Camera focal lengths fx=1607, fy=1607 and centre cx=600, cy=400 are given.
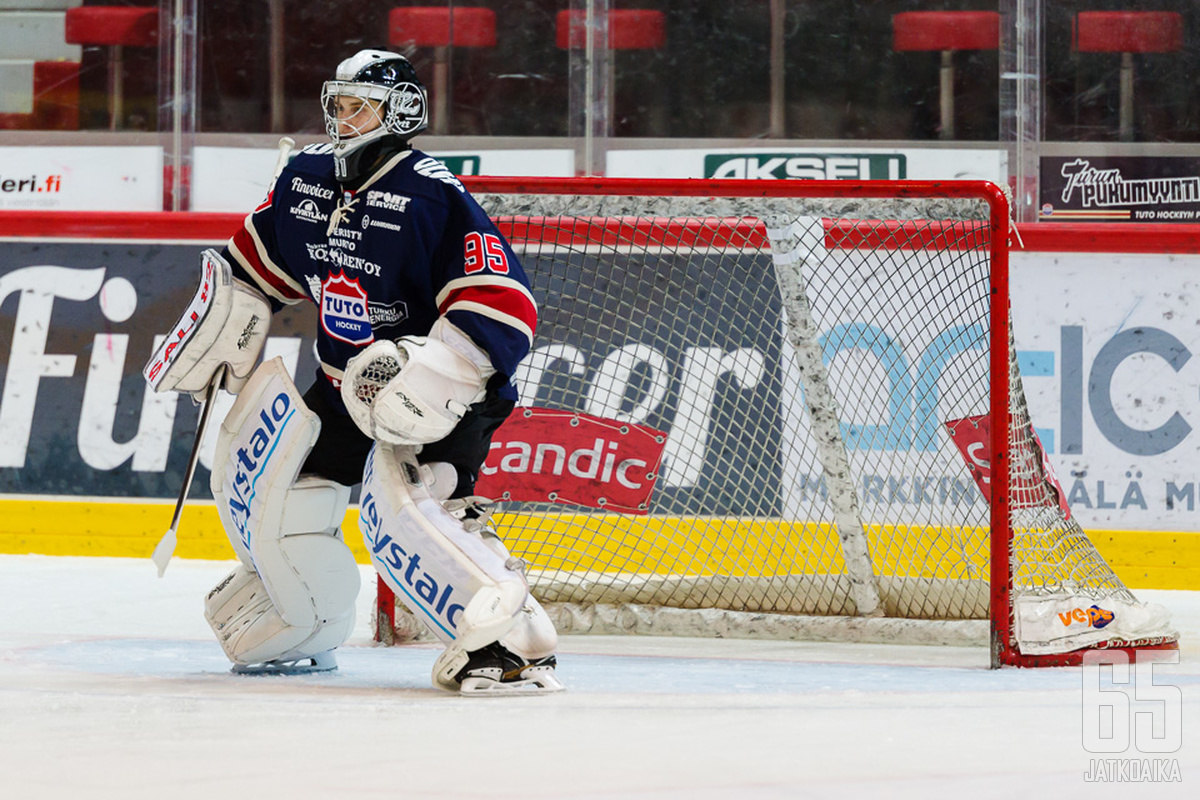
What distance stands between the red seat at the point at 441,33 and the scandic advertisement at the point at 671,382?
3.19 ft

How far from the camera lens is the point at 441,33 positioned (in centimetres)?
557

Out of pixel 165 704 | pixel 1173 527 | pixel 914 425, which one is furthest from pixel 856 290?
pixel 165 704

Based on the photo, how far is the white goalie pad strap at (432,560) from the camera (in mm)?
2840

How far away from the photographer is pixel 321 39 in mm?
5605

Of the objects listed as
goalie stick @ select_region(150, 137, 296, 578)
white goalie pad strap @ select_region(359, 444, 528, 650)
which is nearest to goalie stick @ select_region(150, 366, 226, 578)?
goalie stick @ select_region(150, 137, 296, 578)

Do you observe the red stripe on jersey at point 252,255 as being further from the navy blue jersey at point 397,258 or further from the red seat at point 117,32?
the red seat at point 117,32

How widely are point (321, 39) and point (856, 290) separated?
2.35m

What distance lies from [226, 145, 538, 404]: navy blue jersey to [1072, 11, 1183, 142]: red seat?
2.91m

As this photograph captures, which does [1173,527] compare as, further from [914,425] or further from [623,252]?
[623,252]

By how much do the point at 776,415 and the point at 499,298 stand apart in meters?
1.59

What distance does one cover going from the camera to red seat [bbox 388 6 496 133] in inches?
217
